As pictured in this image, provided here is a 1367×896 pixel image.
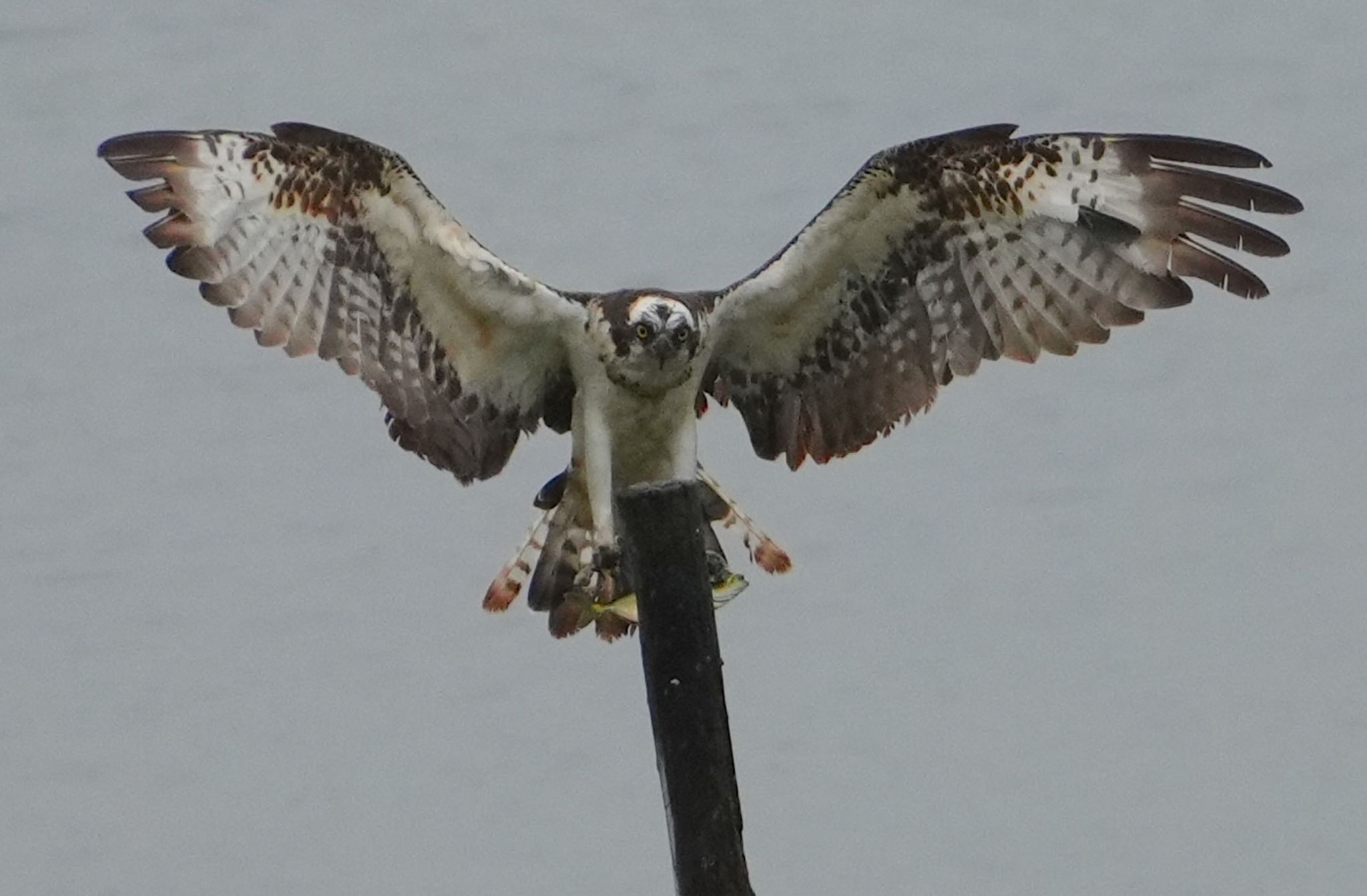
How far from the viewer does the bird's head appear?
217 inches

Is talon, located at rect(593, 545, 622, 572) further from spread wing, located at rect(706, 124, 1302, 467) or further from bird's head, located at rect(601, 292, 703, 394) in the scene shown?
spread wing, located at rect(706, 124, 1302, 467)

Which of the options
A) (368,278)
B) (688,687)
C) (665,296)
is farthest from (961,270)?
(688,687)

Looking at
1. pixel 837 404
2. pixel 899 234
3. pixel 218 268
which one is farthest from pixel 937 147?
pixel 218 268

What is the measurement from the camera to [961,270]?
19.0ft

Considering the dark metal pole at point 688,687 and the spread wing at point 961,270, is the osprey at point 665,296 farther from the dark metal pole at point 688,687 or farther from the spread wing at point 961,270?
the dark metal pole at point 688,687

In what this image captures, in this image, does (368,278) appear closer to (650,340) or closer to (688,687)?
(650,340)

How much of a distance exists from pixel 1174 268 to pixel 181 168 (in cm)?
218

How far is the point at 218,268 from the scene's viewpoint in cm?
545

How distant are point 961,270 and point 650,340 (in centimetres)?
78

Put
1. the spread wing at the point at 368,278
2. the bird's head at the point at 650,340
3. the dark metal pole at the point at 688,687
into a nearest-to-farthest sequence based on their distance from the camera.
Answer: the dark metal pole at the point at 688,687
the spread wing at the point at 368,278
the bird's head at the point at 650,340

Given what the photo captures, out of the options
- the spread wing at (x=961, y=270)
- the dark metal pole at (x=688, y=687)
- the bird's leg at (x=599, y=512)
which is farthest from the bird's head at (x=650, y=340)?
the dark metal pole at (x=688, y=687)

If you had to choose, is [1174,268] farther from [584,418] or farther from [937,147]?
[584,418]

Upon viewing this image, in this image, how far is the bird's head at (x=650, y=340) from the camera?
18.1 feet

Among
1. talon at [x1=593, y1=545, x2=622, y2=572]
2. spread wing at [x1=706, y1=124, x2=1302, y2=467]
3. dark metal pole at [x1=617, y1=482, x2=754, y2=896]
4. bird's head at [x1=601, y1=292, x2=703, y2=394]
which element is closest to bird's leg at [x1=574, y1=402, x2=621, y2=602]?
talon at [x1=593, y1=545, x2=622, y2=572]
